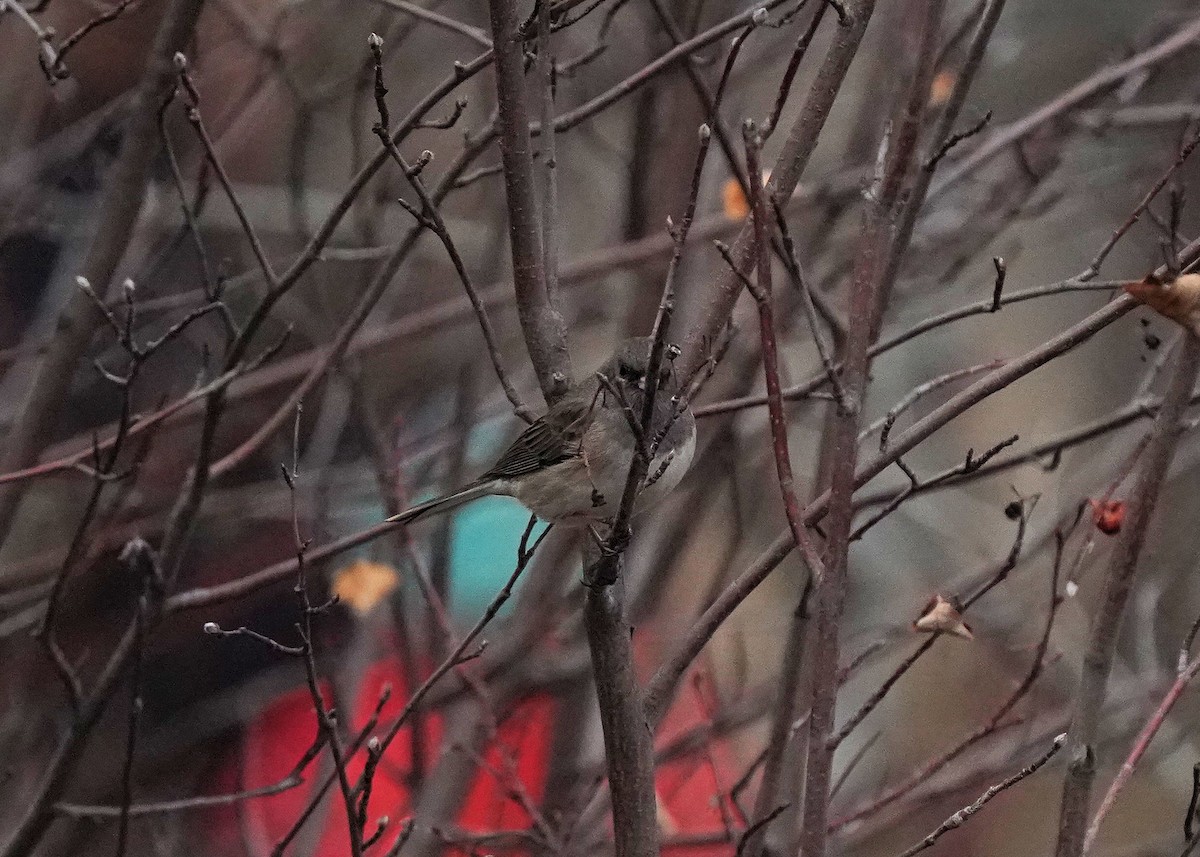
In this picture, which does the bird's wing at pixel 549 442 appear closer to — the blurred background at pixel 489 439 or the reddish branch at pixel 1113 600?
the blurred background at pixel 489 439

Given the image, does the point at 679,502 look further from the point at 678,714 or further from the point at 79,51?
the point at 79,51

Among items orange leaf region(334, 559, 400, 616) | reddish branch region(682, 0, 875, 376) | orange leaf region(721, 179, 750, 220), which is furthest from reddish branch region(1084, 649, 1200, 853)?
orange leaf region(334, 559, 400, 616)

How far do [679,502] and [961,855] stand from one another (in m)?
1.95

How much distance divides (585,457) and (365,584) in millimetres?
1075

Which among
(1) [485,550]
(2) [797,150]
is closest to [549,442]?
(2) [797,150]

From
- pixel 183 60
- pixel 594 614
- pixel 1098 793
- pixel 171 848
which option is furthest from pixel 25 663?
pixel 1098 793

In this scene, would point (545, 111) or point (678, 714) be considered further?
point (678, 714)

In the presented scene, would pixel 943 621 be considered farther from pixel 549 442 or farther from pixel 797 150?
pixel 549 442

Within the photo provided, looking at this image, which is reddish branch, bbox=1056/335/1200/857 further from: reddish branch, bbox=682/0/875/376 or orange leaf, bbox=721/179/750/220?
orange leaf, bbox=721/179/750/220

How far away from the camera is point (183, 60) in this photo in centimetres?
176

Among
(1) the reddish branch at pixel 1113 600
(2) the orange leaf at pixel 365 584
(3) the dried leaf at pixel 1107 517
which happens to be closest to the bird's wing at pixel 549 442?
(2) the orange leaf at pixel 365 584

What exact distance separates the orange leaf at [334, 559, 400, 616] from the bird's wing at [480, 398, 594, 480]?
2.16ft

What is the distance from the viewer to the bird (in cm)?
182

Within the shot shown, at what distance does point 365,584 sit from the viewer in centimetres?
275
